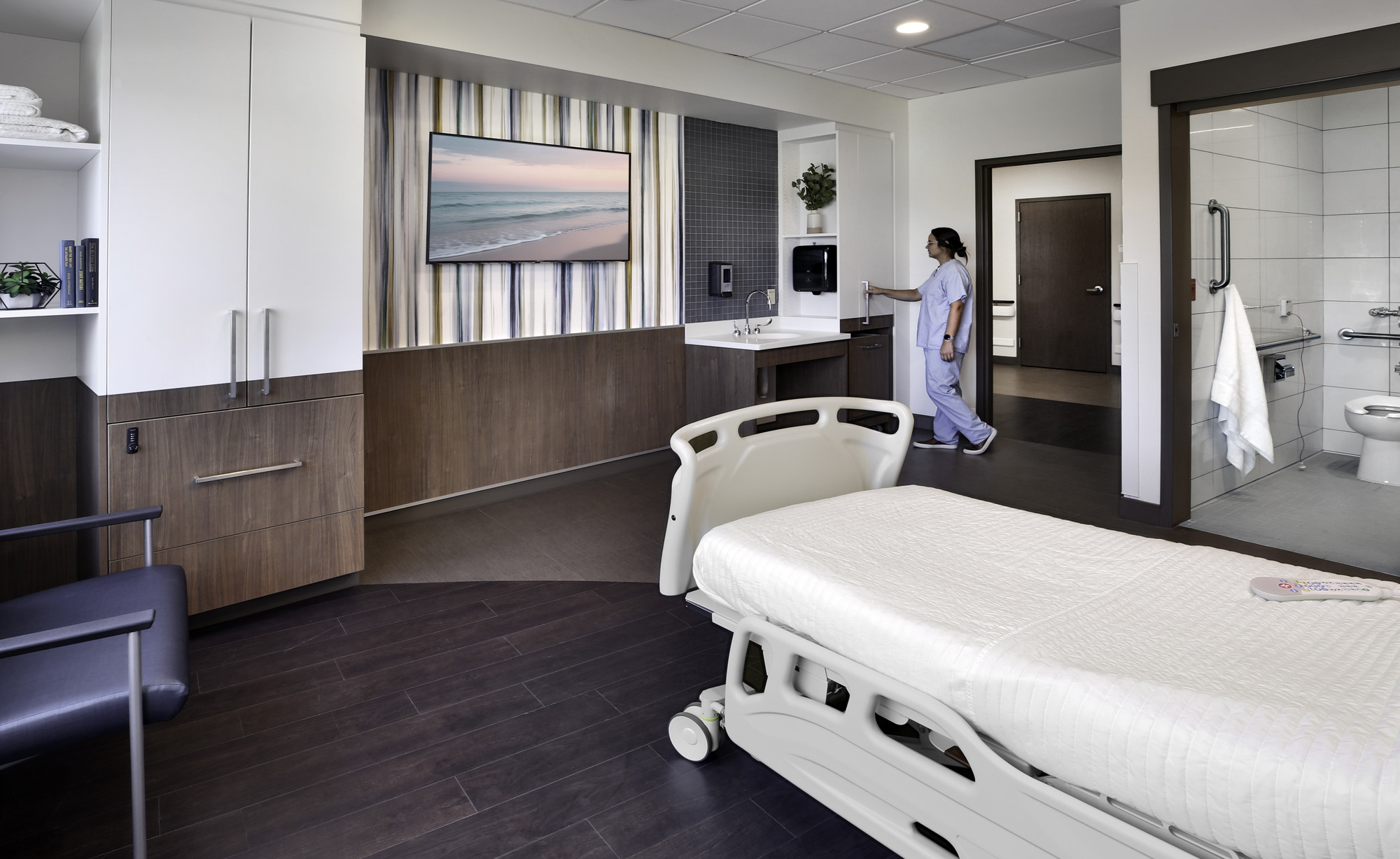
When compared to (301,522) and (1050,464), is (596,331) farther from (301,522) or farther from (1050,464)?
(1050,464)

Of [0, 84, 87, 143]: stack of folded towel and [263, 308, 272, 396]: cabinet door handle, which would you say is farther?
[263, 308, 272, 396]: cabinet door handle

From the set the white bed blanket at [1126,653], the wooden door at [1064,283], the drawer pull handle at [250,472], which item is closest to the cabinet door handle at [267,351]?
the drawer pull handle at [250,472]

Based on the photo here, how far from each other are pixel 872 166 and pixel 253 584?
4.94 meters

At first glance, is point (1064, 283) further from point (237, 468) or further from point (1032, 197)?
point (237, 468)

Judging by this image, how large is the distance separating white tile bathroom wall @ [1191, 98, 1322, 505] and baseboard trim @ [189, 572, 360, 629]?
160 inches

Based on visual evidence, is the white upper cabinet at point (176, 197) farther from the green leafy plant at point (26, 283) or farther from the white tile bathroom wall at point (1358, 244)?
the white tile bathroom wall at point (1358, 244)

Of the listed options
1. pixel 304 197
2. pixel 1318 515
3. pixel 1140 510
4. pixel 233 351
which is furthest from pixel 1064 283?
pixel 233 351

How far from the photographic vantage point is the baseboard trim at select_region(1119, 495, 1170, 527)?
Result: 432 cm

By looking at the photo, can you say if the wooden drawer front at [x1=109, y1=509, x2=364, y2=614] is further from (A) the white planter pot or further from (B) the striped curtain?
(B) the striped curtain

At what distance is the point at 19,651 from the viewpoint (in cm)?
156

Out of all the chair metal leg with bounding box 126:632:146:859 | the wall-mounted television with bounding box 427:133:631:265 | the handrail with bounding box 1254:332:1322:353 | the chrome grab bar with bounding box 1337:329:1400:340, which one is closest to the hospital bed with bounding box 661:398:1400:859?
the chair metal leg with bounding box 126:632:146:859

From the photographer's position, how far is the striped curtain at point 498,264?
4.23 m

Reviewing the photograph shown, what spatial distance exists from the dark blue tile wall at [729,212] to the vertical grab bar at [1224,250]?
2.85 m

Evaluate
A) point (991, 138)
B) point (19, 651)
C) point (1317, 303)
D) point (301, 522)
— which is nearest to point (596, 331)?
point (301, 522)
